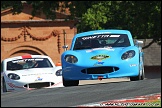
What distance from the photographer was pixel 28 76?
1909 cm

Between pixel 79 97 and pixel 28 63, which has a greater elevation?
pixel 28 63

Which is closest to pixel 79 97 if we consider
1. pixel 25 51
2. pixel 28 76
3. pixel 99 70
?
pixel 99 70

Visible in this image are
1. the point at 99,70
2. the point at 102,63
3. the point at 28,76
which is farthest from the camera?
the point at 28,76

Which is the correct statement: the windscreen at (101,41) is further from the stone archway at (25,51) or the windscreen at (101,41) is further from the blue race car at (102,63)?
the stone archway at (25,51)

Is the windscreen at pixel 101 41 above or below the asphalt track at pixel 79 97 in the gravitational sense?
above

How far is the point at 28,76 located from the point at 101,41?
10.7ft

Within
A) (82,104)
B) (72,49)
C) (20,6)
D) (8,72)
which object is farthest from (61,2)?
(82,104)

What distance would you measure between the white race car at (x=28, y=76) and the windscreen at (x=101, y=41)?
Result: 2.36m

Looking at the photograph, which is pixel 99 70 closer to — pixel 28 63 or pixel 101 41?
pixel 101 41

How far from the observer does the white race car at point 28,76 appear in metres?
18.9

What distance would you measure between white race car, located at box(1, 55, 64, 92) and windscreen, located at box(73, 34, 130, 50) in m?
2.36

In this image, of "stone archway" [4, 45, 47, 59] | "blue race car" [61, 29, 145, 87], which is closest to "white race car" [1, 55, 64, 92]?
"blue race car" [61, 29, 145, 87]

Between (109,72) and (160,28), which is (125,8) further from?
(109,72)

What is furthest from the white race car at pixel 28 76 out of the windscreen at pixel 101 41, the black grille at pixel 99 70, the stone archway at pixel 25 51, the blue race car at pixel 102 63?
the stone archway at pixel 25 51
